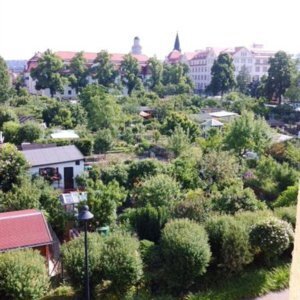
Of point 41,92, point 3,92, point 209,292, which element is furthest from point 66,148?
point 41,92

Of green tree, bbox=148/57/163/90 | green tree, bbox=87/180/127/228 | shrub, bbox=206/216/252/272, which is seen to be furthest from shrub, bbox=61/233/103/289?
green tree, bbox=148/57/163/90

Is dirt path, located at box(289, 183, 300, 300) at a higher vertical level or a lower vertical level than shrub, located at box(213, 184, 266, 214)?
higher

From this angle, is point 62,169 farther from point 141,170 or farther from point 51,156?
point 141,170

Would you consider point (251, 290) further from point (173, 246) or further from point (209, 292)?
point (173, 246)

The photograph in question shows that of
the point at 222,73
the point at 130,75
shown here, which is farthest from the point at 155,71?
the point at 222,73

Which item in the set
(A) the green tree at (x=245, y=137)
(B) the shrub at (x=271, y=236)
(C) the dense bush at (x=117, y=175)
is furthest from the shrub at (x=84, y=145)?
(B) the shrub at (x=271, y=236)

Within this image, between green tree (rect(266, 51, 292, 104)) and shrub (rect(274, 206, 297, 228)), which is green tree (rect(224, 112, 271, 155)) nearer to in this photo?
shrub (rect(274, 206, 297, 228))
